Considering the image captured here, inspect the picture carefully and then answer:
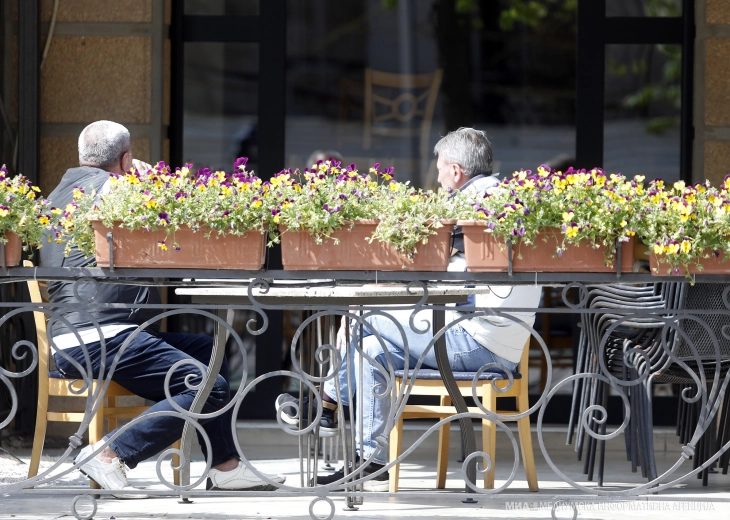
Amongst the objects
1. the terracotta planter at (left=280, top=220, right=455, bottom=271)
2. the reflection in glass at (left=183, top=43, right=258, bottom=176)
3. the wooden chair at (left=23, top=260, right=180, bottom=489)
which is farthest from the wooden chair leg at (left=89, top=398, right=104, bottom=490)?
the reflection in glass at (left=183, top=43, right=258, bottom=176)

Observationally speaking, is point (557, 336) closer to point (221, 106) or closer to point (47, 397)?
point (221, 106)

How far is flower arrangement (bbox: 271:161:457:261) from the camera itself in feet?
9.67

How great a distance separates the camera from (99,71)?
530 centimetres

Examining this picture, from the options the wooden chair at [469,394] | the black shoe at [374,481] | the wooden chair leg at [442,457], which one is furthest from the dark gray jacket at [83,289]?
the wooden chair leg at [442,457]

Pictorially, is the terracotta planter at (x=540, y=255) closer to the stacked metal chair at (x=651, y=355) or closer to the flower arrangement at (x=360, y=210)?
the flower arrangement at (x=360, y=210)

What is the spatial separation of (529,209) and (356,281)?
1.89ft

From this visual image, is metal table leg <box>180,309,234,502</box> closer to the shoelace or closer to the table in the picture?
the table

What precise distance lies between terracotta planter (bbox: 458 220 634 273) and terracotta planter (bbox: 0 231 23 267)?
1286 millimetres

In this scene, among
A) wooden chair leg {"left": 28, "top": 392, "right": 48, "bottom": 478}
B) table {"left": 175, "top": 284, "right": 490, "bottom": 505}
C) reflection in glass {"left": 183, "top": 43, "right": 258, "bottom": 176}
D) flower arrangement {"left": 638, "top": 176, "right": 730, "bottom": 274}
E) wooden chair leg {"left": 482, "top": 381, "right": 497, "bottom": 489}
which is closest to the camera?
flower arrangement {"left": 638, "top": 176, "right": 730, "bottom": 274}

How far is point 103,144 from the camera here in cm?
399

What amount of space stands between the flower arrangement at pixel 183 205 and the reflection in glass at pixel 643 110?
323 centimetres

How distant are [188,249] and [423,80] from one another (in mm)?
3723

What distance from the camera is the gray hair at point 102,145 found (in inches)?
157

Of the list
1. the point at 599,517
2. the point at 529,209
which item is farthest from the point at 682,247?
the point at 599,517
